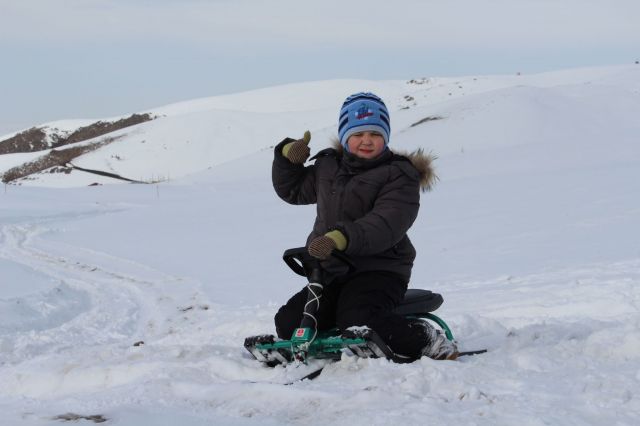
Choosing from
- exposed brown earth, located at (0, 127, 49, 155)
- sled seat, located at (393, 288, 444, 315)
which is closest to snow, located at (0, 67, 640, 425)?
sled seat, located at (393, 288, 444, 315)

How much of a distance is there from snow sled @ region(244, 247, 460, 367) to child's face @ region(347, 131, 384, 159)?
25.0 inches

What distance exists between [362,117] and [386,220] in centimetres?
68

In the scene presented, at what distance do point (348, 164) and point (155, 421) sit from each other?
2017mm

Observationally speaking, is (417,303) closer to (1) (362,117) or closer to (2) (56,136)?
(1) (362,117)

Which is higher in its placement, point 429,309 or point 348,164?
point 348,164

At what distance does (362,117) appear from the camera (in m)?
4.67

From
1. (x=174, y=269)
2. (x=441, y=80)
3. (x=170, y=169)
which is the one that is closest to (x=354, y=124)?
(x=174, y=269)

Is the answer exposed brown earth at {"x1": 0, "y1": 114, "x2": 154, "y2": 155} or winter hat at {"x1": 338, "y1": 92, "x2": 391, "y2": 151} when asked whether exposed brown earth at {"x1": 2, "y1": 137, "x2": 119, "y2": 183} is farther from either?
winter hat at {"x1": 338, "y1": 92, "x2": 391, "y2": 151}

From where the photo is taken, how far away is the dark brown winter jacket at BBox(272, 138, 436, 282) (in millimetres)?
4312

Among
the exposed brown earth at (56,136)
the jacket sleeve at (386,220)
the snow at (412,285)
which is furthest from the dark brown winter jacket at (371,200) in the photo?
the exposed brown earth at (56,136)

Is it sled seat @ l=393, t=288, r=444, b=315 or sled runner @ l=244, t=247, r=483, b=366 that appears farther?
sled seat @ l=393, t=288, r=444, b=315

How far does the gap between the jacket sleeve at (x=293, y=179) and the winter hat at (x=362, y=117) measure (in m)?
0.32

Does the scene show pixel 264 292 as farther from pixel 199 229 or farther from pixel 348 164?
pixel 199 229

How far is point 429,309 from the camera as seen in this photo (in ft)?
15.6
